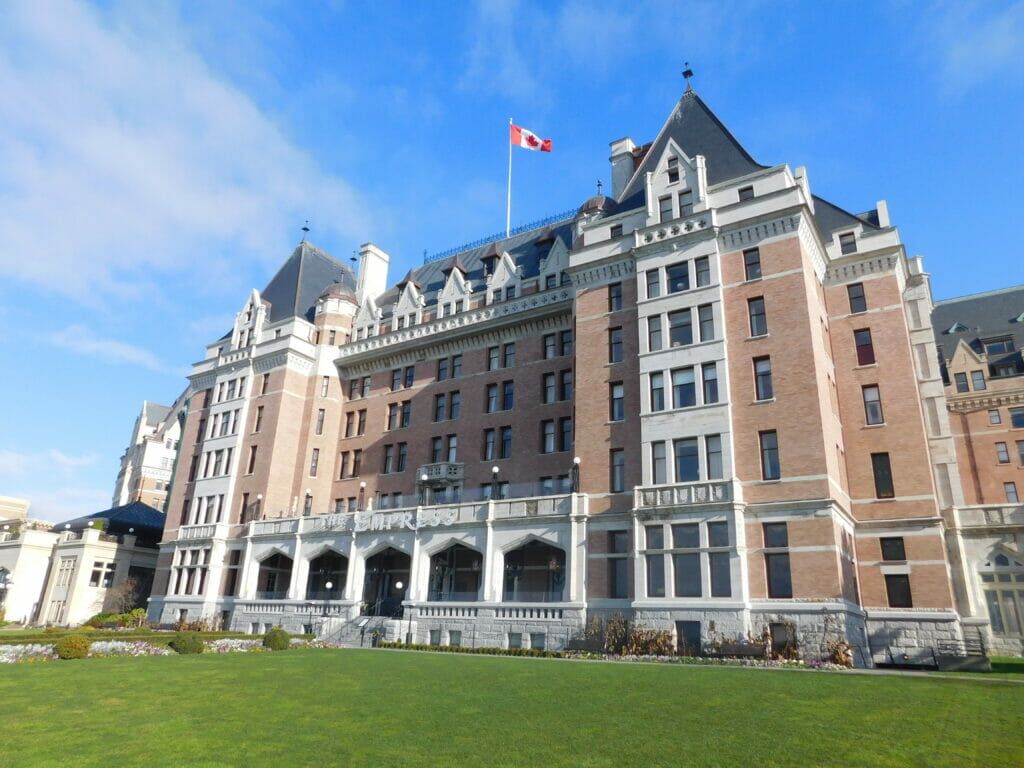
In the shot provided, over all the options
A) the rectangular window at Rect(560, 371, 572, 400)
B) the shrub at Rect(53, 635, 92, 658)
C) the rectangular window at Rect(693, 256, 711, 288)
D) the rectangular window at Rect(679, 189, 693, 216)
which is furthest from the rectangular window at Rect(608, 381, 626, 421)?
the shrub at Rect(53, 635, 92, 658)

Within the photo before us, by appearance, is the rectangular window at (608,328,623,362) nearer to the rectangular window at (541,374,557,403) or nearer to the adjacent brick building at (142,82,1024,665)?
the adjacent brick building at (142,82,1024,665)

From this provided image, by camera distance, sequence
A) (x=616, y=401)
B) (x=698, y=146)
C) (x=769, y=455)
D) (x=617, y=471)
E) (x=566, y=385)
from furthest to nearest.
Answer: (x=566, y=385), (x=698, y=146), (x=616, y=401), (x=617, y=471), (x=769, y=455)

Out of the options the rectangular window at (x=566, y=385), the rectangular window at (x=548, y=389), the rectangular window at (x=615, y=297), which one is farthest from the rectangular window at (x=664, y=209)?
the rectangular window at (x=548, y=389)

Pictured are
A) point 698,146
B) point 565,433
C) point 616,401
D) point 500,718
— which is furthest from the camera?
point 565,433

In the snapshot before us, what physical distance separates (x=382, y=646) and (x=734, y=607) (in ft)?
56.1

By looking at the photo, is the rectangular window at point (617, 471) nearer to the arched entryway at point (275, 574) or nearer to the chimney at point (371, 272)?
the arched entryway at point (275, 574)

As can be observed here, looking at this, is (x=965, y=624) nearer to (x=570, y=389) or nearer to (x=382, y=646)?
(x=570, y=389)

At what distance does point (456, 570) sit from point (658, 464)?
15055 millimetres

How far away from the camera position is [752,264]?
1303 inches

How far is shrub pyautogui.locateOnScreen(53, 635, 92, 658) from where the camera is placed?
24125mm

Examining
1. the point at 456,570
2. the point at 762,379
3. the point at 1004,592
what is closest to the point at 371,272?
the point at 456,570

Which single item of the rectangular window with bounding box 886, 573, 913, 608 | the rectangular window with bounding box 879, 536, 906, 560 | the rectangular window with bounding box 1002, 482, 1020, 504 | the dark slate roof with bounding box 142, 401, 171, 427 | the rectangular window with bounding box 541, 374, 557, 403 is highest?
the dark slate roof with bounding box 142, 401, 171, 427

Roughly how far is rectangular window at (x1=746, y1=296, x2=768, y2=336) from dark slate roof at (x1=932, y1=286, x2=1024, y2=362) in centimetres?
3066

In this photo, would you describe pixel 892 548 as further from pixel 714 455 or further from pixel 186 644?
pixel 186 644
